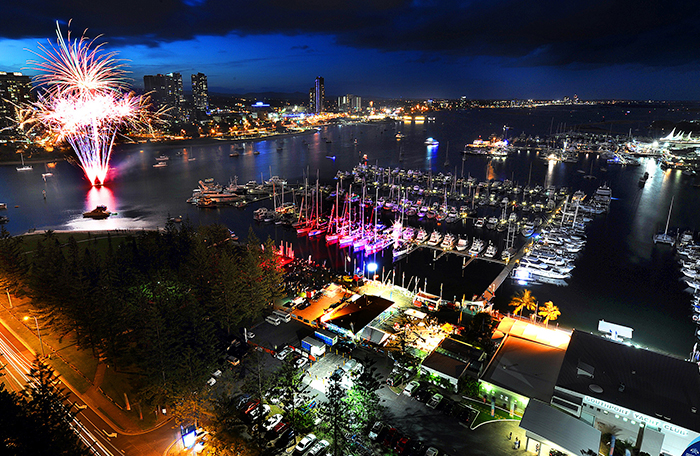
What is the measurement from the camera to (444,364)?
Answer: 1238 centimetres

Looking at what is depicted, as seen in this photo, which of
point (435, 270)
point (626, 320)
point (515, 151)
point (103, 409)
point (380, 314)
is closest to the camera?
point (103, 409)

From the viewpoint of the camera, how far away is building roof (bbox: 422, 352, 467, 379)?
469 inches

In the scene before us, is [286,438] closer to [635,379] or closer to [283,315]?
[283,315]

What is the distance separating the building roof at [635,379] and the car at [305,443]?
702 centimetres

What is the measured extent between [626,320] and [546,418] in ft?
38.2

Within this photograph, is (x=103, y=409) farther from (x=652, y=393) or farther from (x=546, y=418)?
(x=652, y=393)

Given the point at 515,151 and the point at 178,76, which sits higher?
the point at 178,76

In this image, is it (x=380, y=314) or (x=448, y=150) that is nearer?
(x=380, y=314)

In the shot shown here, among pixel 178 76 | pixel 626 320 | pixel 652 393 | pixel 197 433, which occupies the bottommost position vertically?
pixel 626 320

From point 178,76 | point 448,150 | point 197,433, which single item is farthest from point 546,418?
point 178,76

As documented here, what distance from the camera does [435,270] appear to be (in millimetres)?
23562

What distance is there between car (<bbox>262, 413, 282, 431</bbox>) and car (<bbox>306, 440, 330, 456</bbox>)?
1.21 m

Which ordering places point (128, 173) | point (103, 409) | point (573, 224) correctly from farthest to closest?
point (128, 173) → point (573, 224) → point (103, 409)

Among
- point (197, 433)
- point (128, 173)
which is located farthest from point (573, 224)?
point (128, 173)
